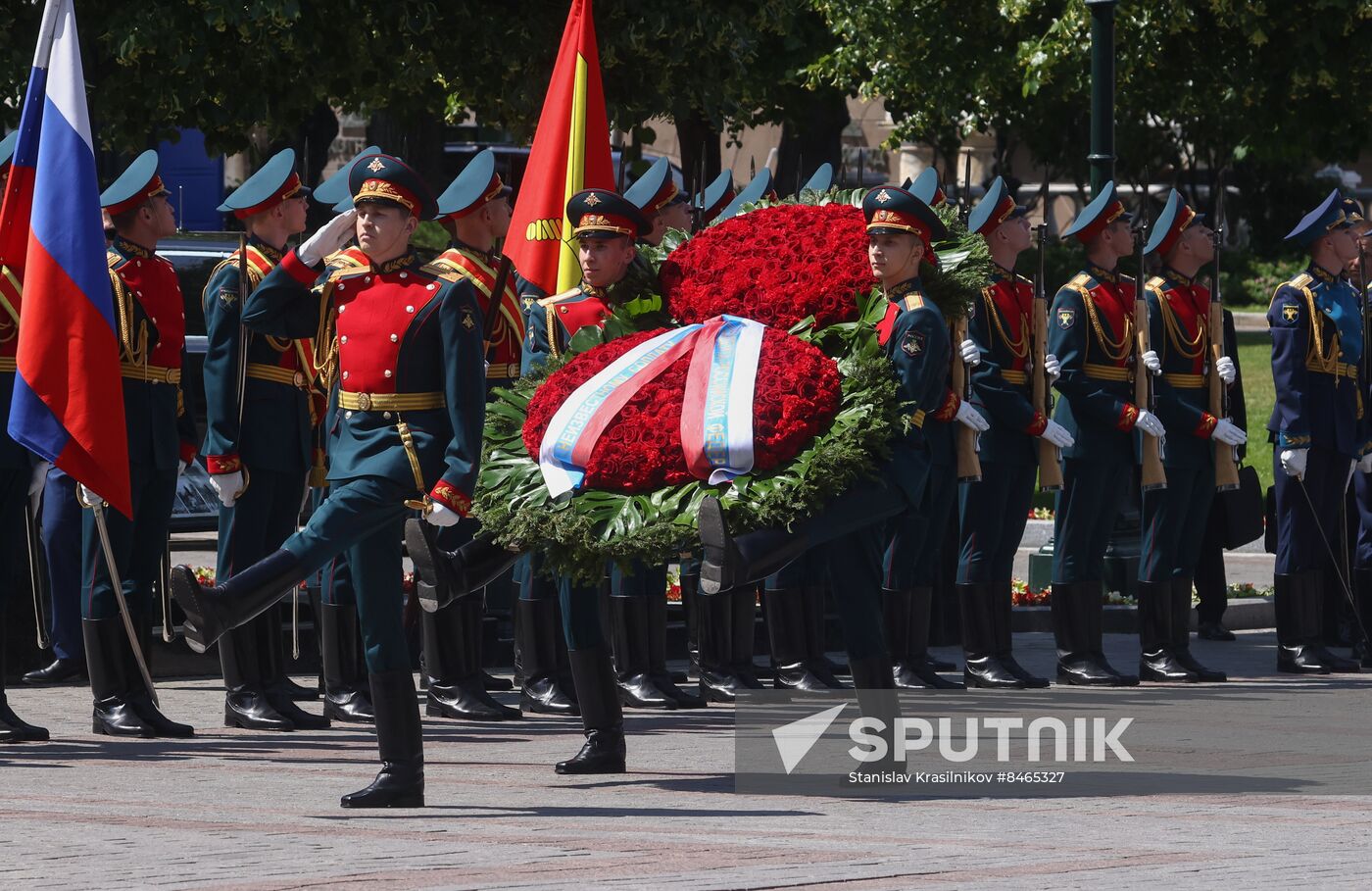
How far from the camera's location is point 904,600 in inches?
437

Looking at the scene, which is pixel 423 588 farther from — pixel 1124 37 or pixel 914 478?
pixel 1124 37

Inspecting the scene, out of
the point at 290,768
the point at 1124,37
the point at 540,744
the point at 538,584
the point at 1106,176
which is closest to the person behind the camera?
the point at 290,768

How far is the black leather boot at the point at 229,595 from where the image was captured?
7227 mm

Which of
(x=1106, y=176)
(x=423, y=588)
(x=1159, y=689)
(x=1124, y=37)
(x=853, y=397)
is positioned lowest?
(x=1159, y=689)

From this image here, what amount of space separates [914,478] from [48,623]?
468 cm

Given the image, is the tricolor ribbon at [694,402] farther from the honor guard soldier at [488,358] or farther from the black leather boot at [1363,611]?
the black leather boot at [1363,611]

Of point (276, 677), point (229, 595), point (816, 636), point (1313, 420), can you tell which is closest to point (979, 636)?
point (816, 636)

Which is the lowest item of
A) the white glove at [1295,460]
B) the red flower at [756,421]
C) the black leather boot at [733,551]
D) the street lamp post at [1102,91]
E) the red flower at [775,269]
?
the white glove at [1295,460]

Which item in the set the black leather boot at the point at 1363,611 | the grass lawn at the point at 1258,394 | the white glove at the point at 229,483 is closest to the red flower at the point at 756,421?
the white glove at the point at 229,483

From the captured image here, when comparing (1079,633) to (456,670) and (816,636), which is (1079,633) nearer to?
(816,636)

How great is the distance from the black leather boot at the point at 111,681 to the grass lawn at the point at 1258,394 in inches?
400

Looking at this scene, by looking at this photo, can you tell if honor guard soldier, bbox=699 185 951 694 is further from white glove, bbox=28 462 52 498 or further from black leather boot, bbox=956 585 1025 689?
white glove, bbox=28 462 52 498

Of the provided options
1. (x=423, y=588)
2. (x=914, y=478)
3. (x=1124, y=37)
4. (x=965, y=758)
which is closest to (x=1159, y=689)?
(x=965, y=758)

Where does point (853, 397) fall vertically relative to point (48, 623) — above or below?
above
